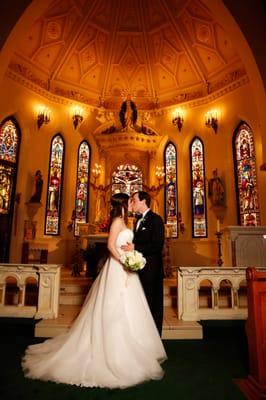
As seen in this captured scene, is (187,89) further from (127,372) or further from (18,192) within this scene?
(127,372)

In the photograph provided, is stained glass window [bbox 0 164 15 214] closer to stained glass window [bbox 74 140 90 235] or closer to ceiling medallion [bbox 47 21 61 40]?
stained glass window [bbox 74 140 90 235]

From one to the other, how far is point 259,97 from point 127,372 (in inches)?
320

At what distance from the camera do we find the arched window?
10547 mm

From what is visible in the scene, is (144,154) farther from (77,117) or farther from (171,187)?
(77,117)

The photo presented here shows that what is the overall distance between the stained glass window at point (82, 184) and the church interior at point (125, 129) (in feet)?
0.15

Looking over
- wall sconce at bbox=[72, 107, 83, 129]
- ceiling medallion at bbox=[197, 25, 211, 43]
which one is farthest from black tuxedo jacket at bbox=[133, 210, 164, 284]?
ceiling medallion at bbox=[197, 25, 211, 43]

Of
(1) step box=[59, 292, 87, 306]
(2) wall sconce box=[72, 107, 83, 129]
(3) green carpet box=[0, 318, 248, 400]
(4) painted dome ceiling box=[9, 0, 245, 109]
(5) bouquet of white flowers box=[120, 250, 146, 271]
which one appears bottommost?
(3) green carpet box=[0, 318, 248, 400]

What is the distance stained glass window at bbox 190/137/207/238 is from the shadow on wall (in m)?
0.48

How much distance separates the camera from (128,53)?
13586 millimetres

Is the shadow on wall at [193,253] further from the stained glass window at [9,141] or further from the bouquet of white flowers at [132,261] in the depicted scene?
the bouquet of white flowers at [132,261]

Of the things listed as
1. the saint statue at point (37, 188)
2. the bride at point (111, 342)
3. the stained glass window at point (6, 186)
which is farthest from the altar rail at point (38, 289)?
the saint statue at point (37, 188)

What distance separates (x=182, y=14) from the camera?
39.5 feet

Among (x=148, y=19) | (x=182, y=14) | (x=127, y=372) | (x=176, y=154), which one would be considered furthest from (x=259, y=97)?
(x=127, y=372)

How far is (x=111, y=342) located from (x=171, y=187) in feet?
34.8
